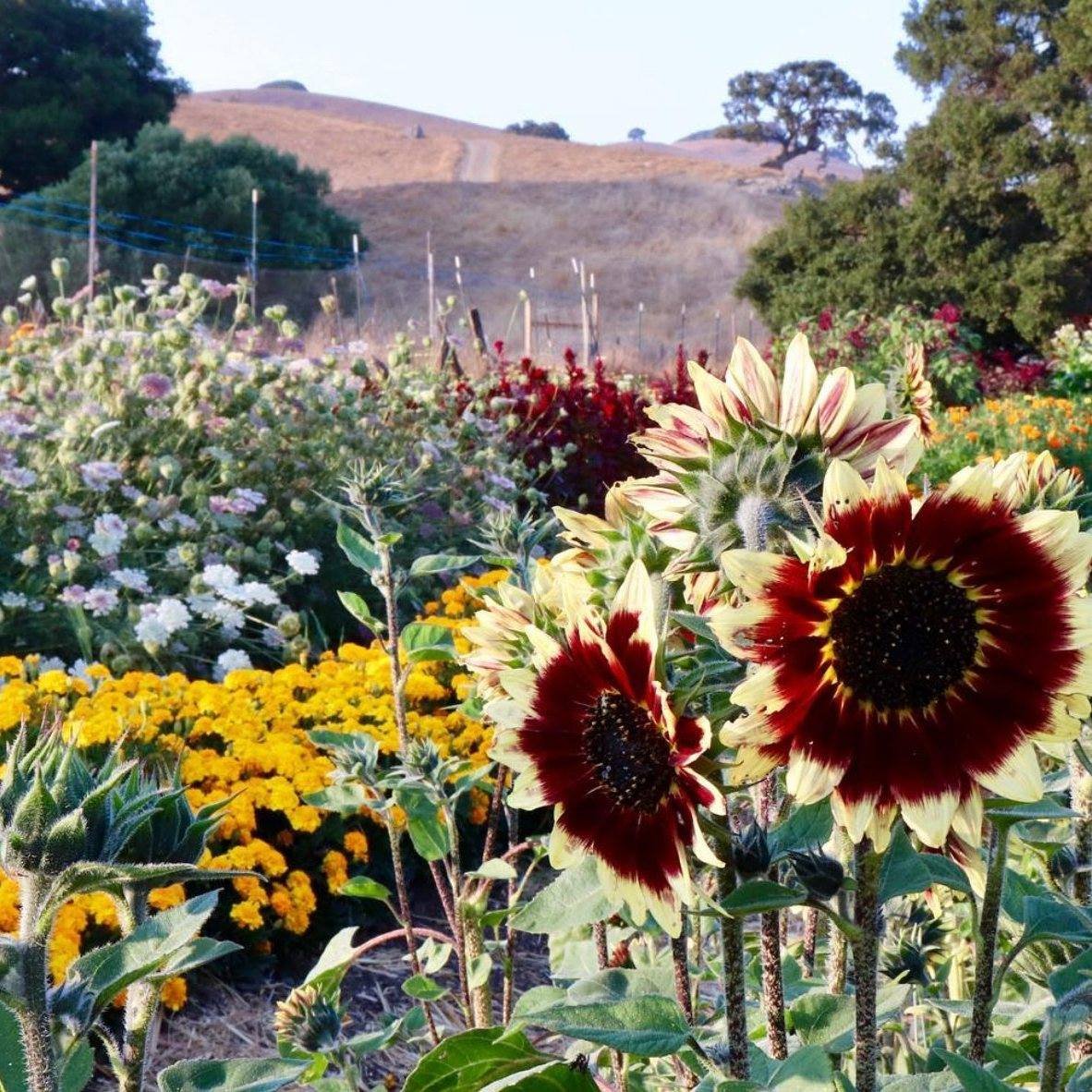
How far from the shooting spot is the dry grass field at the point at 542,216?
32.6 metres

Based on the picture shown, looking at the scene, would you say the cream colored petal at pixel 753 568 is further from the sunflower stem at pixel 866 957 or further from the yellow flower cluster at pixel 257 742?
the yellow flower cluster at pixel 257 742

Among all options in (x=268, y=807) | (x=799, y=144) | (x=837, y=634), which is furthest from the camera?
(x=799, y=144)

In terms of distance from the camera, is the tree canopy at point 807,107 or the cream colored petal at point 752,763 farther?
the tree canopy at point 807,107

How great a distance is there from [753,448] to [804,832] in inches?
12.5

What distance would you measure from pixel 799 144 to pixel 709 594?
59462mm

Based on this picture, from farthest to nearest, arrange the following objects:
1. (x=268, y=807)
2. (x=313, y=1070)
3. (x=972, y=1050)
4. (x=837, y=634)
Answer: (x=268, y=807), (x=313, y=1070), (x=972, y=1050), (x=837, y=634)

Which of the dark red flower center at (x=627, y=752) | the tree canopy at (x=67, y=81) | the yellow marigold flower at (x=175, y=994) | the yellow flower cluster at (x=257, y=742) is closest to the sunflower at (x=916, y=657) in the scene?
the dark red flower center at (x=627, y=752)

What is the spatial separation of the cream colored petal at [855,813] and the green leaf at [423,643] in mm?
1037

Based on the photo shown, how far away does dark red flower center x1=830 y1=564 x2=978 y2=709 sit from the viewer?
824 millimetres

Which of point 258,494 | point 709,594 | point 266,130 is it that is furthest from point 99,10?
point 709,594

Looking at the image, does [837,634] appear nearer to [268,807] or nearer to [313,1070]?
[313,1070]

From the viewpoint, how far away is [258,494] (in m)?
4.73

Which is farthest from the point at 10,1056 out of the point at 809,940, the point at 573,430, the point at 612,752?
the point at 573,430

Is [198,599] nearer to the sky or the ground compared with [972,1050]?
nearer to the ground
